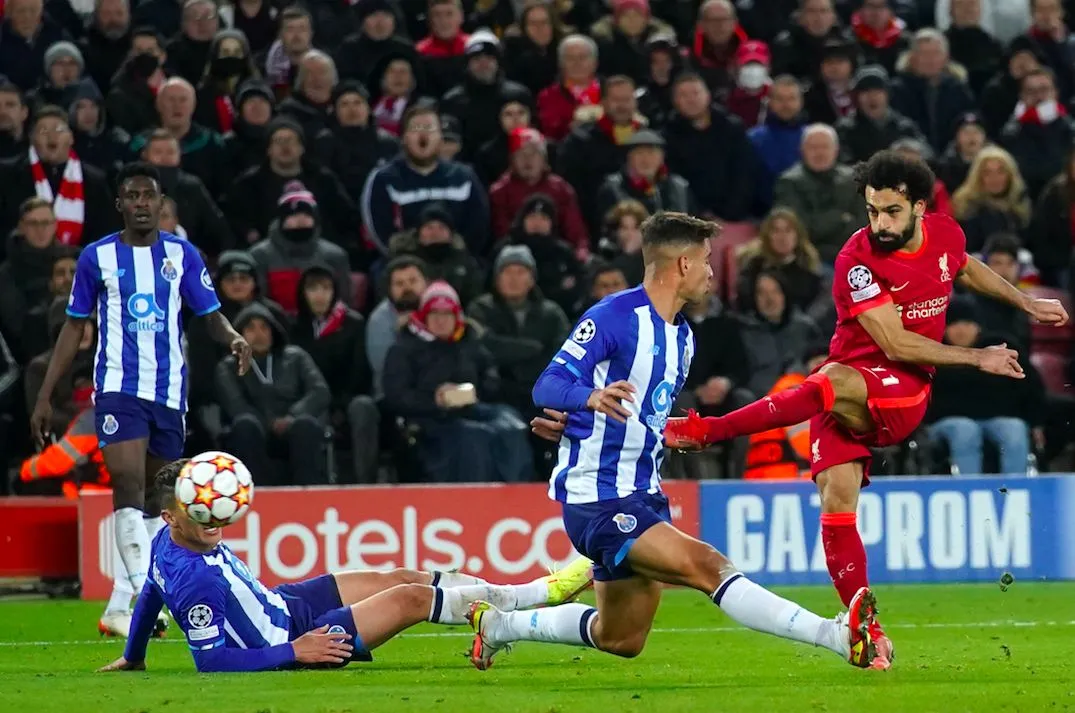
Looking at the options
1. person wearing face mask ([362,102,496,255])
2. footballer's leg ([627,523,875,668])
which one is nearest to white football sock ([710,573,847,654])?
footballer's leg ([627,523,875,668])

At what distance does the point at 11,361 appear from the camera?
1355 cm

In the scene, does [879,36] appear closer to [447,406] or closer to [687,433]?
[447,406]

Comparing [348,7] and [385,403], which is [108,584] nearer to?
[385,403]

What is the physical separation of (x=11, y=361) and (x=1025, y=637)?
7.37m

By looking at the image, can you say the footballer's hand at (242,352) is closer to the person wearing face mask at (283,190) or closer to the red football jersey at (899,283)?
the red football jersey at (899,283)

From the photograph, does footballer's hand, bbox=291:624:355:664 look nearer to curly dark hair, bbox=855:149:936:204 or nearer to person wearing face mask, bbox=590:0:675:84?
curly dark hair, bbox=855:149:936:204

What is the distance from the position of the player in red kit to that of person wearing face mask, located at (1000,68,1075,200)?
27.4 ft

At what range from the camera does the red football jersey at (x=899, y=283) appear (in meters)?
8.20

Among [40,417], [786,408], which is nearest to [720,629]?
[786,408]

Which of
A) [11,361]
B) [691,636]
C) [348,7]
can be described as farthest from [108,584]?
[348,7]

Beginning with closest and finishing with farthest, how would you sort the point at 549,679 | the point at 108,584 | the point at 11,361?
the point at 549,679 < the point at 108,584 < the point at 11,361

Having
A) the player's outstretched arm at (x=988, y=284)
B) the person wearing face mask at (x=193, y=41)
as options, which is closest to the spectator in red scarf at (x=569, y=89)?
the person wearing face mask at (x=193, y=41)

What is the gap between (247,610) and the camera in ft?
25.6

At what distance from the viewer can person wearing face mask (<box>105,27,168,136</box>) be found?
15.6m
